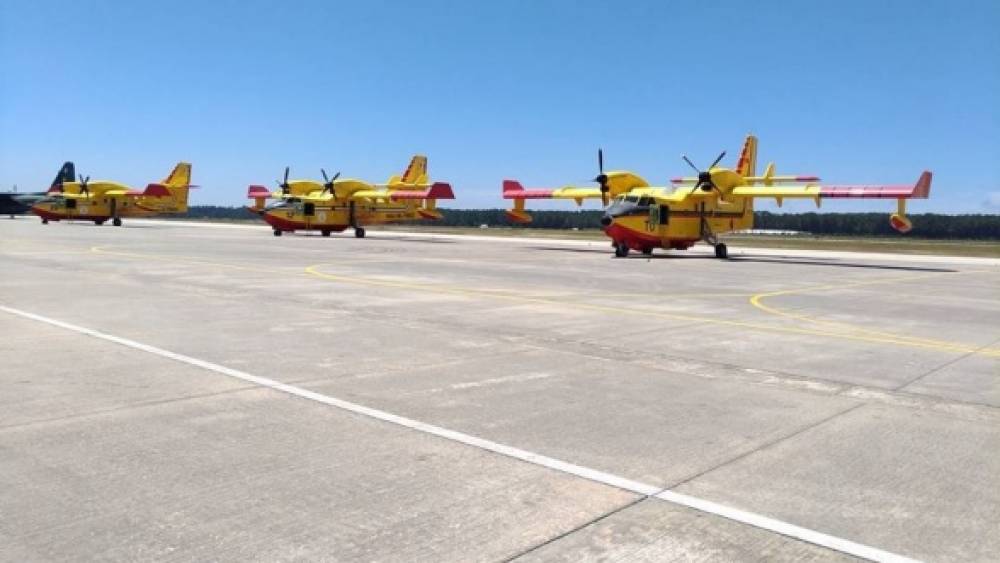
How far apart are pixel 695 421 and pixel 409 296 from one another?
10488 mm

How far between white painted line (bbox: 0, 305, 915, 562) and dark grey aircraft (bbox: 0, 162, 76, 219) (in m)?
85.4

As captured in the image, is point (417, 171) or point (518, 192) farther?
point (417, 171)

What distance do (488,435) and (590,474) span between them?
116cm

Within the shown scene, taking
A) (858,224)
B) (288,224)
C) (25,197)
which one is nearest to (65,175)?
(25,197)

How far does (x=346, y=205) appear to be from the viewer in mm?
53844

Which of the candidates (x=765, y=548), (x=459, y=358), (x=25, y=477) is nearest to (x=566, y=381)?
(x=459, y=358)

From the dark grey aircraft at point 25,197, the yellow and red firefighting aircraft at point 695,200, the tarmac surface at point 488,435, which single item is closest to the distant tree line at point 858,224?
the dark grey aircraft at point 25,197

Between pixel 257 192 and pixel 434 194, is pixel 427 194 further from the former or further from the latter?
pixel 257 192

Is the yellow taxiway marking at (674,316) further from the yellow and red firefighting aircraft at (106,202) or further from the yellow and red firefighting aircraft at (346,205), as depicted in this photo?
the yellow and red firefighting aircraft at (106,202)

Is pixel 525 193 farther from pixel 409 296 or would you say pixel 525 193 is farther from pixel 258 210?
pixel 409 296

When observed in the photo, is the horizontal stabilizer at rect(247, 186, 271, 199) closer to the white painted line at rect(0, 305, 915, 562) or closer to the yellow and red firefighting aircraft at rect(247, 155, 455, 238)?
the yellow and red firefighting aircraft at rect(247, 155, 455, 238)

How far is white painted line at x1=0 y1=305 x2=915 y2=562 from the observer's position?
4.27m

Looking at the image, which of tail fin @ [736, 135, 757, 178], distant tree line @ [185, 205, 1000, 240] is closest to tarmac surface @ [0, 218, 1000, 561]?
tail fin @ [736, 135, 757, 178]

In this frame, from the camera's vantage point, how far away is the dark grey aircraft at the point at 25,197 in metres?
85.4
